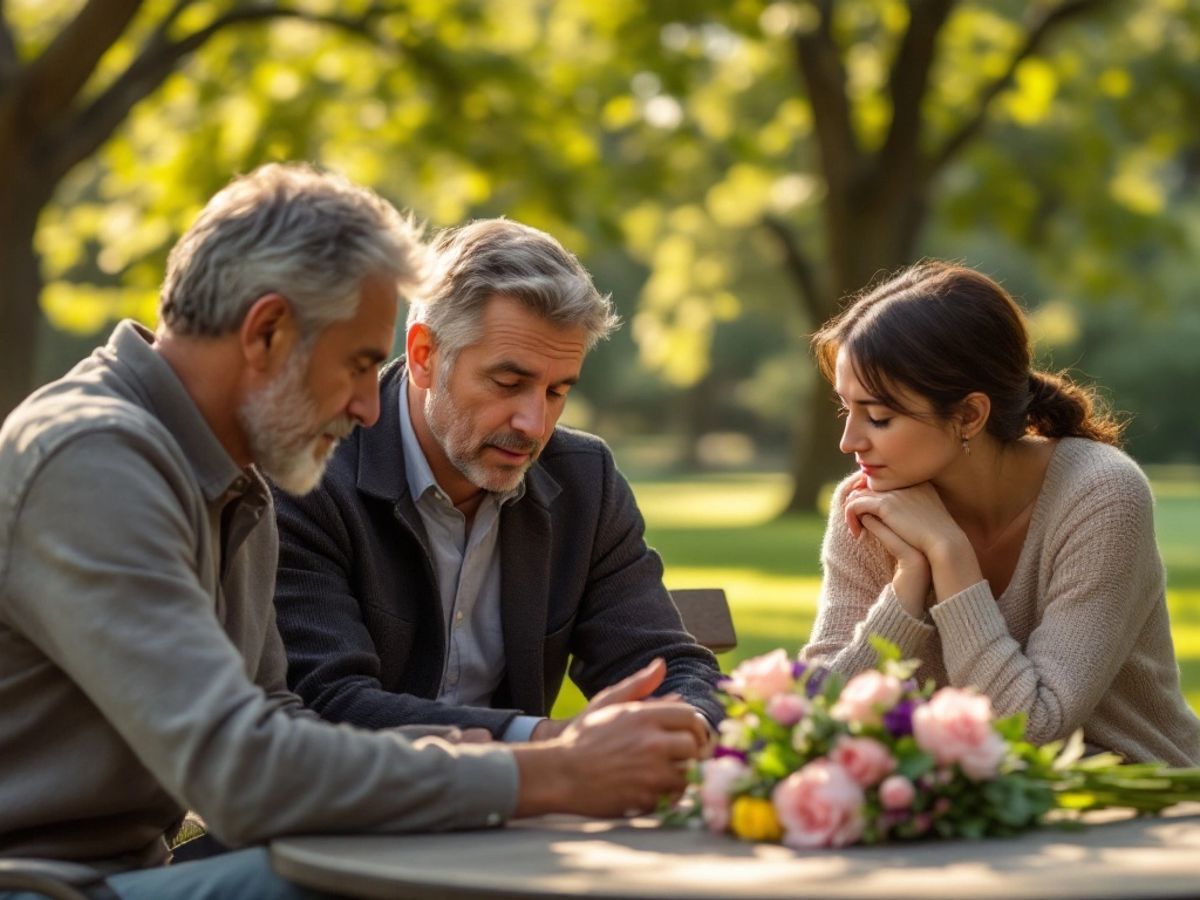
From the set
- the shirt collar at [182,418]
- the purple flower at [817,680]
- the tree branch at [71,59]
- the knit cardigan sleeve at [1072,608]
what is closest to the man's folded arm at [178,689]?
the shirt collar at [182,418]

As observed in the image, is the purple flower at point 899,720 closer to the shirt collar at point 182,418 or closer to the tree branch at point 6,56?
the shirt collar at point 182,418

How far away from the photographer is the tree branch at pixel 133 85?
14070 mm

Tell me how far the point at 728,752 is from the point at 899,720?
0.29m

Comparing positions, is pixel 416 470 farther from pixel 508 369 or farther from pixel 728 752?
pixel 728 752

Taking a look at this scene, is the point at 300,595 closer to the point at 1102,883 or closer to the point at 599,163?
the point at 1102,883

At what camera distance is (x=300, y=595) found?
13.8 feet

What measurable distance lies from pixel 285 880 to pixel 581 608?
1.86 m

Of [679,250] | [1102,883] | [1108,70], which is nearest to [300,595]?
[1102,883]

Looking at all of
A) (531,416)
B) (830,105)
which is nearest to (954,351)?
(531,416)

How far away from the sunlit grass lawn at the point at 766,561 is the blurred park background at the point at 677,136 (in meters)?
0.10

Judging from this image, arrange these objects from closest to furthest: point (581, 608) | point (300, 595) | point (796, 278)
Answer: point (300, 595)
point (581, 608)
point (796, 278)

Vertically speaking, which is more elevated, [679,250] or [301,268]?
[301,268]

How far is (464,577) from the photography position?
4.53 metres

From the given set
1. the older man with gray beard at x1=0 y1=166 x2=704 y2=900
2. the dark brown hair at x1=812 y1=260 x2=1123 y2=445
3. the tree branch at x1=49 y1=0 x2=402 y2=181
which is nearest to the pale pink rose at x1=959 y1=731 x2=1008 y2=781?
the older man with gray beard at x1=0 y1=166 x2=704 y2=900
